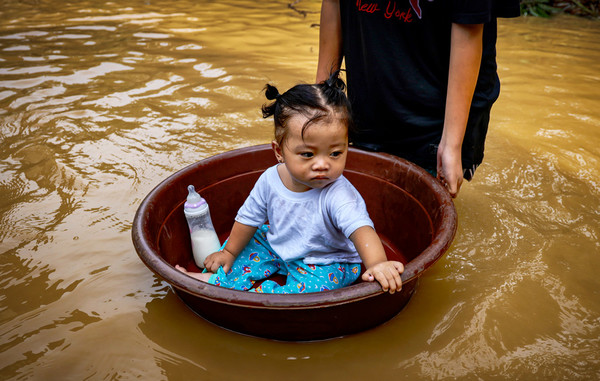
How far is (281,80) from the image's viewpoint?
359cm

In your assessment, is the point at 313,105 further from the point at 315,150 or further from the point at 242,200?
the point at 242,200

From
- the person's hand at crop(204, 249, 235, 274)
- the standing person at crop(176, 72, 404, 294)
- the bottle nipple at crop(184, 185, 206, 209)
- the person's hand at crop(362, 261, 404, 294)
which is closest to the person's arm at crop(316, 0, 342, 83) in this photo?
the standing person at crop(176, 72, 404, 294)

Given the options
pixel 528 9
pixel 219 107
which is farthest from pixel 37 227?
pixel 528 9

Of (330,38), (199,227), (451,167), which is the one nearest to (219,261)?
(199,227)

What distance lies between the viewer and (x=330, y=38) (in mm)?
1907

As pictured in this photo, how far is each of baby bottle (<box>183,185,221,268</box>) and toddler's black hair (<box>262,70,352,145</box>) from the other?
0.49 meters

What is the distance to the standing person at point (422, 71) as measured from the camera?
1.44 m

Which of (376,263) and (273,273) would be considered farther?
(273,273)

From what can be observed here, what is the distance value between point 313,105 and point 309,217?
428 millimetres

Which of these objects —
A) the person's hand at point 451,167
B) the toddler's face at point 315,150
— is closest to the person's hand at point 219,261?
the toddler's face at point 315,150

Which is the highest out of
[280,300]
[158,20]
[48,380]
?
[158,20]

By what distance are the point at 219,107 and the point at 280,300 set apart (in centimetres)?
233

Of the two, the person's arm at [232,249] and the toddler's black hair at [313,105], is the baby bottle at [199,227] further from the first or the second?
the toddler's black hair at [313,105]

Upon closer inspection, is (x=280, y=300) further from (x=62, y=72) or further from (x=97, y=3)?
(x=97, y=3)
